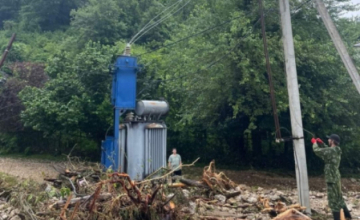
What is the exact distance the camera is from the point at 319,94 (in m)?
16.2

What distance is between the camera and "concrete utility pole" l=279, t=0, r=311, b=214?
363 inches

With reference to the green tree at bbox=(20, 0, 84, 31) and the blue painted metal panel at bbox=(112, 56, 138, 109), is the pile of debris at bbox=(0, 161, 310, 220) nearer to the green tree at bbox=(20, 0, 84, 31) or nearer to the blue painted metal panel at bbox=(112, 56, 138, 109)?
the blue painted metal panel at bbox=(112, 56, 138, 109)

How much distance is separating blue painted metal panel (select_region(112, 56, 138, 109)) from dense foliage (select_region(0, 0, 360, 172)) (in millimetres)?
2764

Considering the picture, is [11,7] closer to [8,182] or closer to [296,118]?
[8,182]

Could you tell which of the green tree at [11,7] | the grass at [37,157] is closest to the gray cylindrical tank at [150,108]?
the grass at [37,157]

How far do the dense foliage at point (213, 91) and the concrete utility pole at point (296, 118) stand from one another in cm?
289

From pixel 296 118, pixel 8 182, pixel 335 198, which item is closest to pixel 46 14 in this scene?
pixel 8 182

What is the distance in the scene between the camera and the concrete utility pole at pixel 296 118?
9.23 meters

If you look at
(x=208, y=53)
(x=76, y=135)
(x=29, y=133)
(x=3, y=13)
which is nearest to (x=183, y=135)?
(x=76, y=135)

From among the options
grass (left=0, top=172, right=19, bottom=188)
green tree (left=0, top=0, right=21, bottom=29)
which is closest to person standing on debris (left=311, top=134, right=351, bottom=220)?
grass (left=0, top=172, right=19, bottom=188)

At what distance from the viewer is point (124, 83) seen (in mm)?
12945

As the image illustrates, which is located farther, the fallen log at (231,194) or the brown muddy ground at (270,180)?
the brown muddy ground at (270,180)

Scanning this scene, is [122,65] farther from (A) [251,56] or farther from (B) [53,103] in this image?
(B) [53,103]

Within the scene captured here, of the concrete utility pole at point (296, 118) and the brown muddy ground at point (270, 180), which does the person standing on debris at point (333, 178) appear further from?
the brown muddy ground at point (270, 180)
